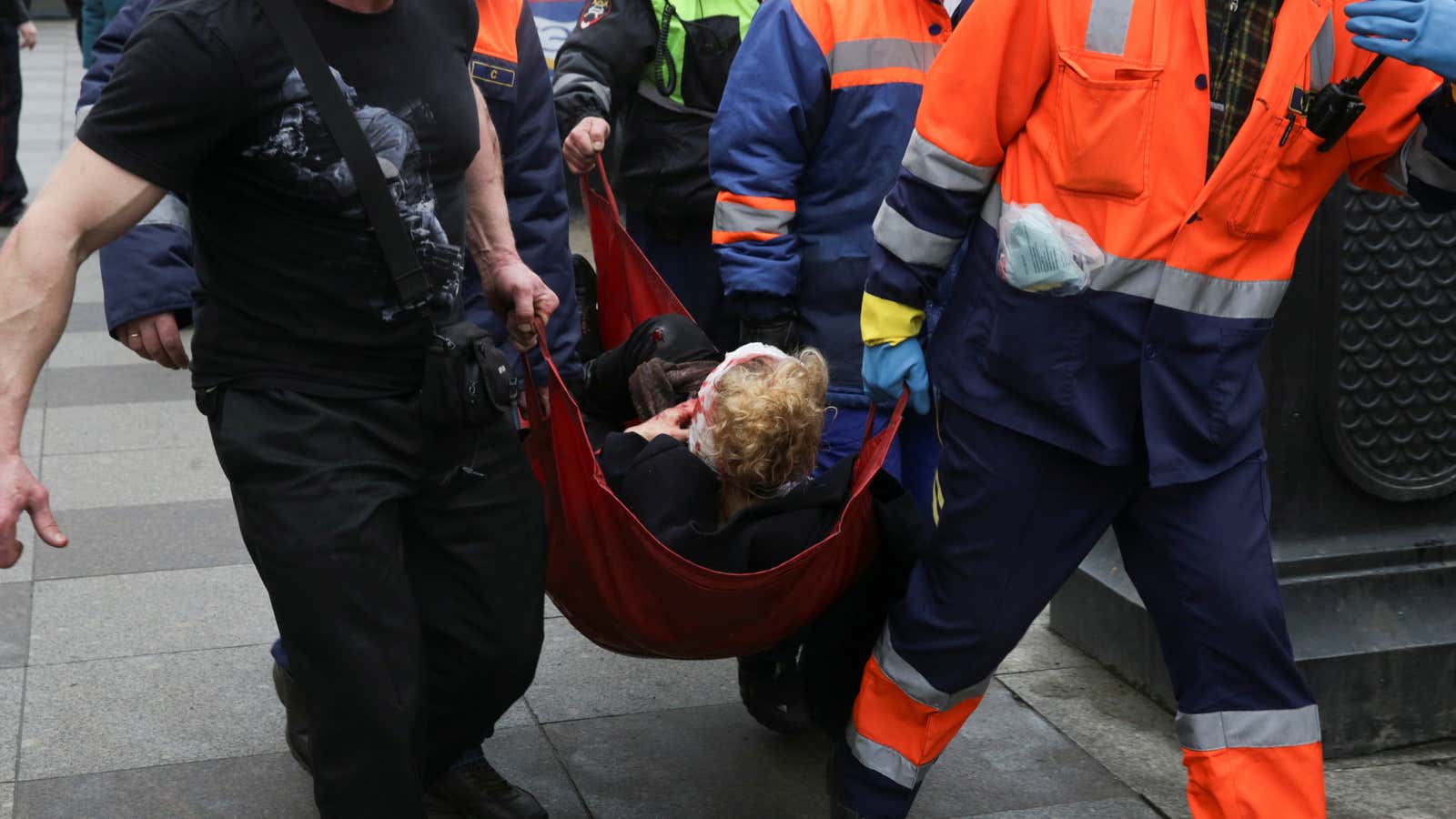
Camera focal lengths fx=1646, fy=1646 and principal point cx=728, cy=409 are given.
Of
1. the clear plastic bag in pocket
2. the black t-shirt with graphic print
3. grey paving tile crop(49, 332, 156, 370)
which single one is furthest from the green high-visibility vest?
grey paving tile crop(49, 332, 156, 370)

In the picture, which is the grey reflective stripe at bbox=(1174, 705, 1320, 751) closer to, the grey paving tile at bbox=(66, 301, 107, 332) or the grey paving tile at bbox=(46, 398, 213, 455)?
the grey paving tile at bbox=(46, 398, 213, 455)

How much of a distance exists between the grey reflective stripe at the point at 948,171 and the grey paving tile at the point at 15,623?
2529mm

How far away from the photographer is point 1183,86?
8.38ft

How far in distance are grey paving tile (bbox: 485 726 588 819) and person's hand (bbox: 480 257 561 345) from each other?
3.14 ft

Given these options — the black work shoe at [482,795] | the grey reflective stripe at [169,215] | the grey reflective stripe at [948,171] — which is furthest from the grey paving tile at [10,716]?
the grey reflective stripe at [948,171]

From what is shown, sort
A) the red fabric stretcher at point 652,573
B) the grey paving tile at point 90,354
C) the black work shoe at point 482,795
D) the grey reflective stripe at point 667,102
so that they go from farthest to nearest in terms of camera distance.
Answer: the grey paving tile at point 90,354
the grey reflective stripe at point 667,102
the black work shoe at point 482,795
the red fabric stretcher at point 652,573

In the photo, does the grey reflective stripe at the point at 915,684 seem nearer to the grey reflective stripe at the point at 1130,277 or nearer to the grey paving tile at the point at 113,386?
the grey reflective stripe at the point at 1130,277

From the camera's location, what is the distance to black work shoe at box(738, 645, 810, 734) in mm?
3539

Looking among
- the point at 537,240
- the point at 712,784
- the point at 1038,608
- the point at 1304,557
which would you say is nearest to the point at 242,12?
the point at 537,240

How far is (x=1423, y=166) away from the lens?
2.60 meters

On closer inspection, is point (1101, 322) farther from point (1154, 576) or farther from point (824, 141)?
point (824, 141)

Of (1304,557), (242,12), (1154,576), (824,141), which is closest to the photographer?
(242,12)

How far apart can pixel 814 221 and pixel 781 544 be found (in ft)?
2.82

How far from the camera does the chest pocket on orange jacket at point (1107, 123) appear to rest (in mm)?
2561
